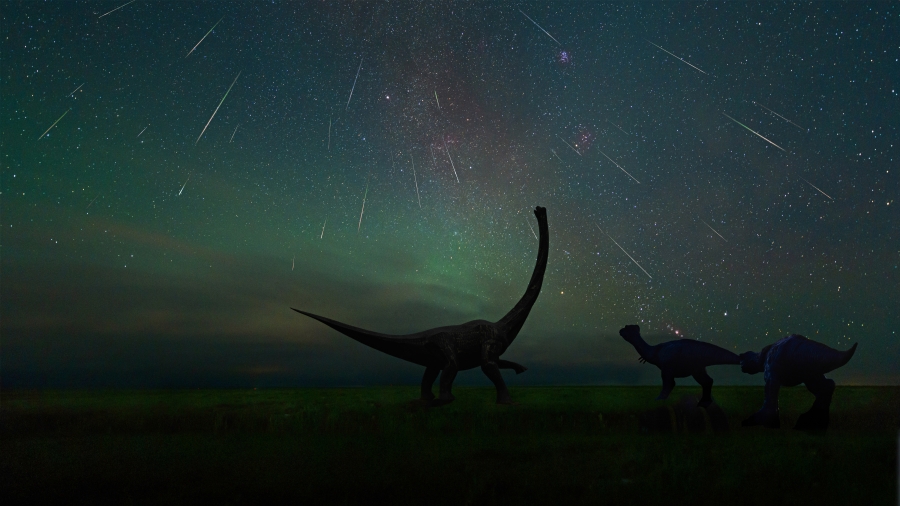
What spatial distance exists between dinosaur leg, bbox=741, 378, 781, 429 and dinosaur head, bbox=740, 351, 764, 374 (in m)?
1.04

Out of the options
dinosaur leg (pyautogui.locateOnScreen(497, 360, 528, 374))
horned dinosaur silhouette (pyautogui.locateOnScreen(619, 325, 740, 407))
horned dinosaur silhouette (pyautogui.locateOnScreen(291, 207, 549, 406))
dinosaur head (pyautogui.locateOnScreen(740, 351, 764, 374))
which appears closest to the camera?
dinosaur head (pyautogui.locateOnScreen(740, 351, 764, 374))

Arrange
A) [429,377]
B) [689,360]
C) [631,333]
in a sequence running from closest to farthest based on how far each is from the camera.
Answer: [689,360] → [429,377] → [631,333]

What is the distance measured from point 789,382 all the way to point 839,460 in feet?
12.9

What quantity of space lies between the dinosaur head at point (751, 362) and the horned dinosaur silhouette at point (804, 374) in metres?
0.74

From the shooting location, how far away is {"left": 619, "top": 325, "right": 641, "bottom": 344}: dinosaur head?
14698mm

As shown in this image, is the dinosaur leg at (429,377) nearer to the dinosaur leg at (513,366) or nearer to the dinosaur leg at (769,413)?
the dinosaur leg at (513,366)

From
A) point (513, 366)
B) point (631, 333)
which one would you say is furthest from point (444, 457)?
point (631, 333)

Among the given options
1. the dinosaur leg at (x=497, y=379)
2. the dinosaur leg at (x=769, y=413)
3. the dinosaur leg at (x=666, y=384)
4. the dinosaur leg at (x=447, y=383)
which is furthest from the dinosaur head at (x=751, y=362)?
the dinosaur leg at (x=447, y=383)

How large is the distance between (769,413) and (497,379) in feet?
19.8

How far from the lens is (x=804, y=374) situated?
32.5ft

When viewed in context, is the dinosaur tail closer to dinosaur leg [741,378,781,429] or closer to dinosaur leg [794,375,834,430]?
dinosaur leg [741,378,781,429]

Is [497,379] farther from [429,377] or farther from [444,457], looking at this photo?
[444,457]

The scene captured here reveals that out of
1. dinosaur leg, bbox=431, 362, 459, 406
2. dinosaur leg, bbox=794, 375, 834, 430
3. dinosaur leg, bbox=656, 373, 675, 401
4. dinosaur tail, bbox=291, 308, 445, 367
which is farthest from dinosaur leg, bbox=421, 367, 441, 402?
dinosaur leg, bbox=794, 375, 834, 430

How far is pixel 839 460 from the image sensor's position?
6516mm
